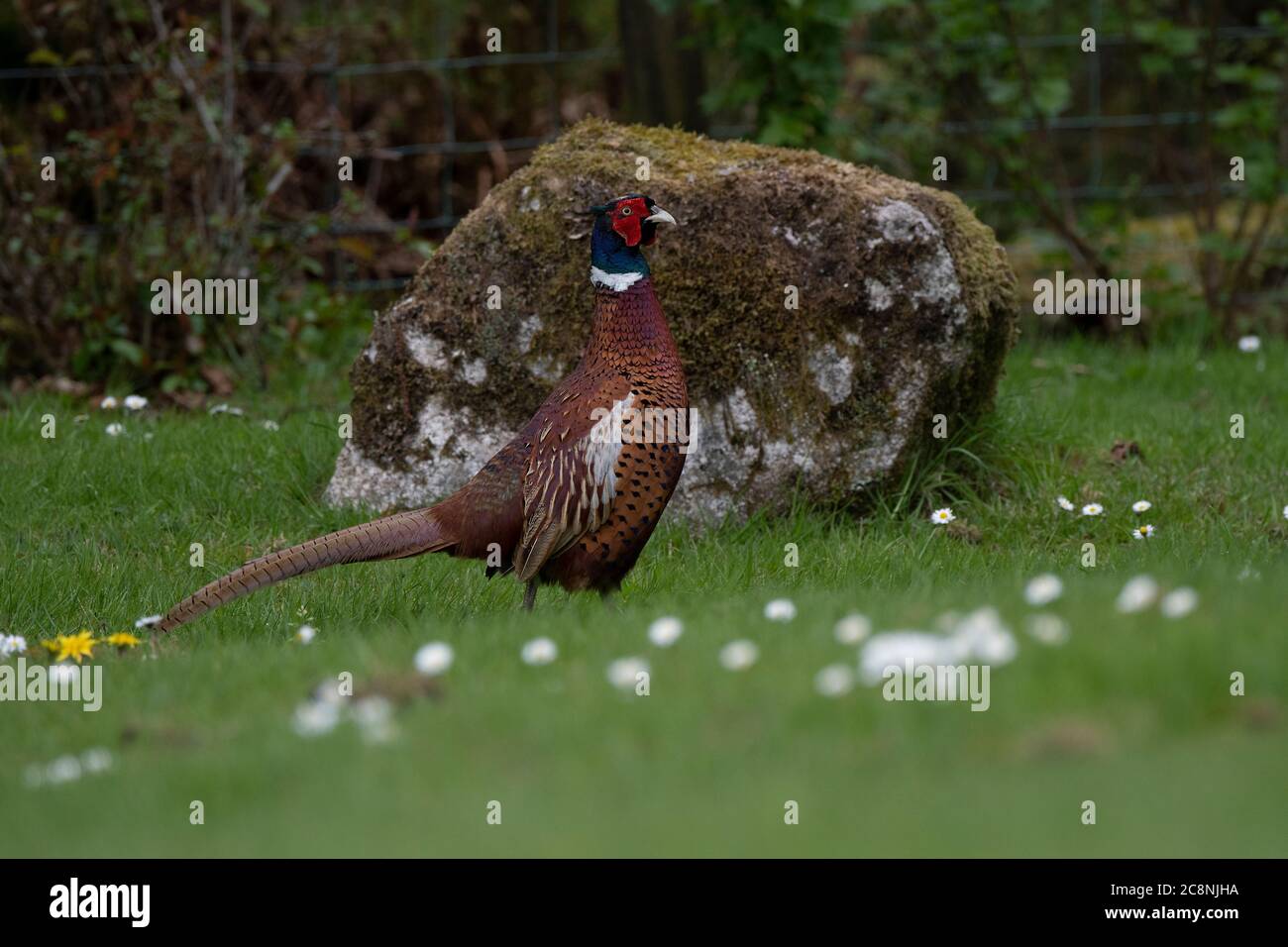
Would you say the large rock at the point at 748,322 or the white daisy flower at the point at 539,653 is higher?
the large rock at the point at 748,322

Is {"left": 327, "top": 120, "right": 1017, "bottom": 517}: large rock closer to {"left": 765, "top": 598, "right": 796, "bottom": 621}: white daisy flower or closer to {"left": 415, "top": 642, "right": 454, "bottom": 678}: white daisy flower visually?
{"left": 765, "top": 598, "right": 796, "bottom": 621}: white daisy flower

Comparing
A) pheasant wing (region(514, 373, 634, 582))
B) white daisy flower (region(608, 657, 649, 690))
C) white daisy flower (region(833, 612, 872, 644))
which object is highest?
pheasant wing (region(514, 373, 634, 582))

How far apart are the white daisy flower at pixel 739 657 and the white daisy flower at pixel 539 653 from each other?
1.77ft

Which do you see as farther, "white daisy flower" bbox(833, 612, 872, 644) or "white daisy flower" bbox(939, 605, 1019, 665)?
"white daisy flower" bbox(833, 612, 872, 644)

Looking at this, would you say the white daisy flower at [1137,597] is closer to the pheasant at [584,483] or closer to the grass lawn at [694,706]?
the grass lawn at [694,706]

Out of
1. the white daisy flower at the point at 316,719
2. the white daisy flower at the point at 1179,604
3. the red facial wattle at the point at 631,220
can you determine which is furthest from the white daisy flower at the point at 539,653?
the red facial wattle at the point at 631,220

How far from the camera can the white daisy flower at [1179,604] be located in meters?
3.20

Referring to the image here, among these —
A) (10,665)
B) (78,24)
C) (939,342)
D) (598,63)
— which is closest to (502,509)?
(10,665)

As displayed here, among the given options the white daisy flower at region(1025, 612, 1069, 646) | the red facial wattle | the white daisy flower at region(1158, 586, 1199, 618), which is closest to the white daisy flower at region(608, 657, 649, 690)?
the white daisy flower at region(1025, 612, 1069, 646)

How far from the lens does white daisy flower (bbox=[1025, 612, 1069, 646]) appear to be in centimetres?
313

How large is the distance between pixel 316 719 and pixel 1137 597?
180cm

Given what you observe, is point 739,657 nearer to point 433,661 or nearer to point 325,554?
point 433,661

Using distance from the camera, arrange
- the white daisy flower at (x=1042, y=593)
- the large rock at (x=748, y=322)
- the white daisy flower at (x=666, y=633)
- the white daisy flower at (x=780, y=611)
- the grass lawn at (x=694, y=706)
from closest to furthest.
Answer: the grass lawn at (x=694, y=706), the white daisy flower at (x=1042, y=593), the white daisy flower at (x=666, y=633), the white daisy flower at (x=780, y=611), the large rock at (x=748, y=322)

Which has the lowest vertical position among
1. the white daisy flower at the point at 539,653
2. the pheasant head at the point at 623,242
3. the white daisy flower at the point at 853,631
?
the white daisy flower at the point at 539,653
